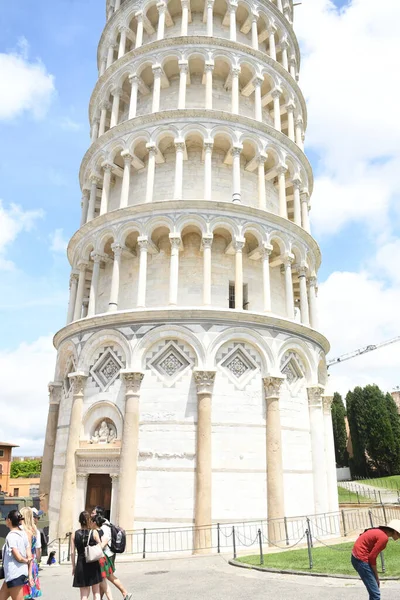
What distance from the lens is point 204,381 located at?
703 inches

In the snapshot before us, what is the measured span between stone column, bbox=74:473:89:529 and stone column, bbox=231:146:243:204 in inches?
521

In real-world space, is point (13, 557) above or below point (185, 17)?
below

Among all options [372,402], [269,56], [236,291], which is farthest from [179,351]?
[372,402]

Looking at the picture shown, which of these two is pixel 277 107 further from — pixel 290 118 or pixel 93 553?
pixel 93 553

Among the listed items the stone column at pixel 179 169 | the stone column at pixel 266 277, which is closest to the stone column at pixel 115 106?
the stone column at pixel 179 169

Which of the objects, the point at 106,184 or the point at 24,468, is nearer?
the point at 106,184

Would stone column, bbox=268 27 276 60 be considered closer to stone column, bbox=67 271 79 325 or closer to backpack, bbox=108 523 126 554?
stone column, bbox=67 271 79 325

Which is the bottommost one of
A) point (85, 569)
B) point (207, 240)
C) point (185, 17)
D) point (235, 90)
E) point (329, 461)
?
point (85, 569)

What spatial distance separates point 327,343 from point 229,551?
11.0m

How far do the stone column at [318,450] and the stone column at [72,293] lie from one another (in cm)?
1172

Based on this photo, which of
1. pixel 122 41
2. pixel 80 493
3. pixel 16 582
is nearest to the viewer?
pixel 16 582

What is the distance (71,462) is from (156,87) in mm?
18124

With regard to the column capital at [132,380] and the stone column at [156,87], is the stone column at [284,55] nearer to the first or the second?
the stone column at [156,87]

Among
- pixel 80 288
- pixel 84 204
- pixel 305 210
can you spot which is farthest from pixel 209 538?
pixel 84 204
